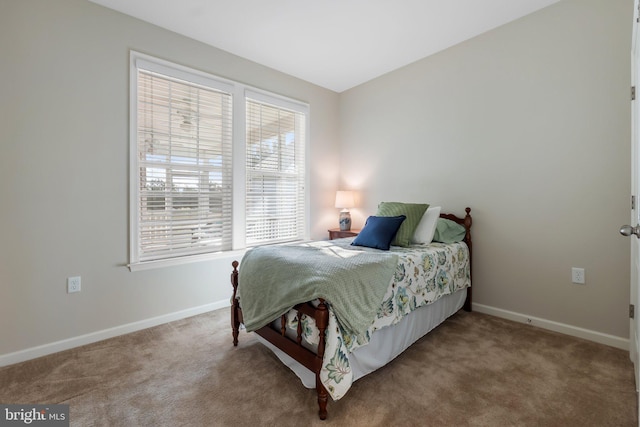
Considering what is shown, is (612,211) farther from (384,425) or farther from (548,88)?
(384,425)

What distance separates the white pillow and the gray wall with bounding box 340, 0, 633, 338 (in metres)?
0.39

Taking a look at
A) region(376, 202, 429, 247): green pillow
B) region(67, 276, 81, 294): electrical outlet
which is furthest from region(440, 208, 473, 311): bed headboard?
region(67, 276, 81, 294): electrical outlet

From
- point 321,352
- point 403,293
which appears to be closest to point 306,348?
point 321,352

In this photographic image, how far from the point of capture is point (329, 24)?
8.61 ft

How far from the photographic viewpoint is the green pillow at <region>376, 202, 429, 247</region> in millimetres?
2623

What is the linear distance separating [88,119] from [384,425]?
9.36ft

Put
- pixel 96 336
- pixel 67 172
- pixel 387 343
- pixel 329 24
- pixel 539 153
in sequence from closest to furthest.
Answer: pixel 387 343 → pixel 67 172 → pixel 96 336 → pixel 539 153 → pixel 329 24

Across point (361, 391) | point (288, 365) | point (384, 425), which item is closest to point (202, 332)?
point (288, 365)

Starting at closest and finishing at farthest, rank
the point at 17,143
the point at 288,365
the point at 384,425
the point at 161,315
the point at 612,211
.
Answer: the point at 384,425 → the point at 288,365 → the point at 17,143 → the point at 612,211 → the point at 161,315

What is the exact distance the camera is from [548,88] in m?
2.42

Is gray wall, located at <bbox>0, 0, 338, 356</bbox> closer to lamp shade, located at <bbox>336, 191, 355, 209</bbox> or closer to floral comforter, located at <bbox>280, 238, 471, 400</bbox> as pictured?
floral comforter, located at <bbox>280, 238, 471, 400</bbox>

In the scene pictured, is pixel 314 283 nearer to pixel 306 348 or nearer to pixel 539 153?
pixel 306 348

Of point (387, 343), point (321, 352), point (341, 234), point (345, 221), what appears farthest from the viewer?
point (345, 221)

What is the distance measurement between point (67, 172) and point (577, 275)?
3973mm
